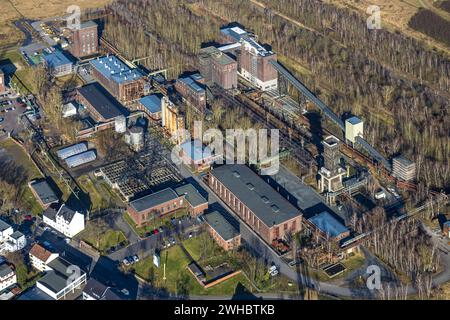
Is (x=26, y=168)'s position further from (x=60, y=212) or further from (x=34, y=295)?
(x=34, y=295)

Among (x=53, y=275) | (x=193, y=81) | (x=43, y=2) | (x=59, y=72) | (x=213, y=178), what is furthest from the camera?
(x=43, y=2)

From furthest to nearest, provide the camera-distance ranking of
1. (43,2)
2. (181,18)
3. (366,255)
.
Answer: (43,2) < (181,18) < (366,255)

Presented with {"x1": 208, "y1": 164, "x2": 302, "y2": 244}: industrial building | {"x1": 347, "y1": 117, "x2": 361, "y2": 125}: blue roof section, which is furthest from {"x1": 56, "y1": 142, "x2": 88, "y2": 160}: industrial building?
{"x1": 347, "y1": 117, "x2": 361, "y2": 125}: blue roof section

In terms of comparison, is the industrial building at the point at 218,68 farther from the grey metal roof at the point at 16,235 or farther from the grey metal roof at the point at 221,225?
the grey metal roof at the point at 16,235

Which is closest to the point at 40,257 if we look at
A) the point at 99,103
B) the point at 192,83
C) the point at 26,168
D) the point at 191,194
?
the point at 191,194

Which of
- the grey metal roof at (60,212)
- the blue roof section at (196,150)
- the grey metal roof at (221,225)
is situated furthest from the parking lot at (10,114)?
the grey metal roof at (221,225)

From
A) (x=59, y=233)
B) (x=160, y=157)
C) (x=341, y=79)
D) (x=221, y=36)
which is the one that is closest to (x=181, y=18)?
(x=221, y=36)

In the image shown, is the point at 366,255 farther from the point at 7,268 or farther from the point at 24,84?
the point at 24,84
